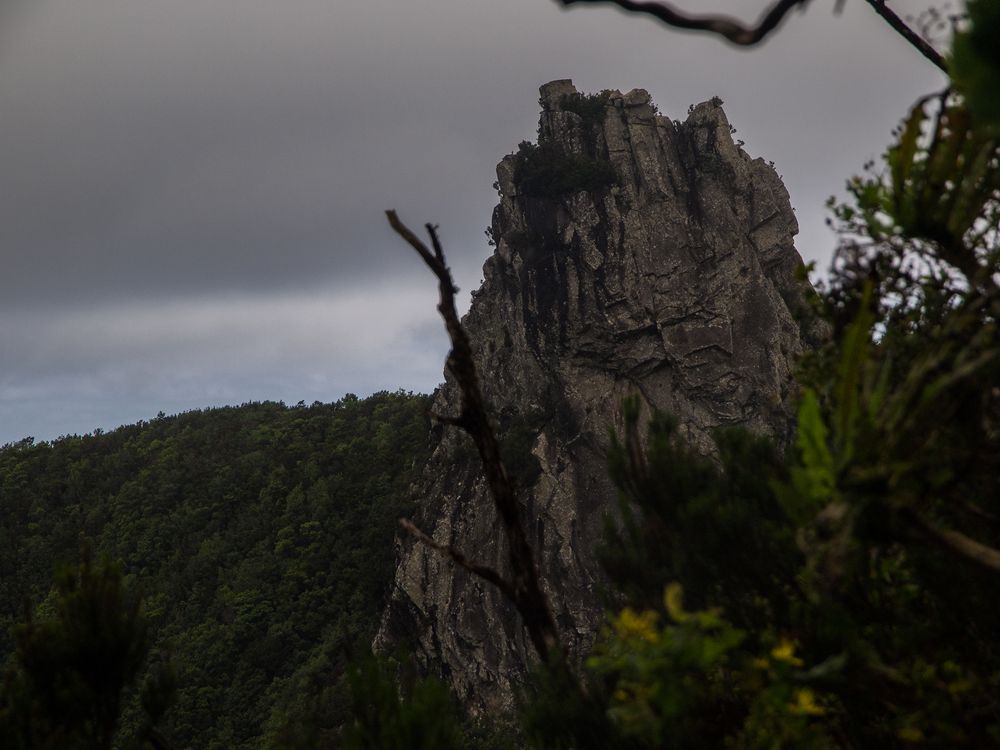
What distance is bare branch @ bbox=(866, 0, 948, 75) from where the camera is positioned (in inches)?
194

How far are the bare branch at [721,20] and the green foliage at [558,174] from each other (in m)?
34.1

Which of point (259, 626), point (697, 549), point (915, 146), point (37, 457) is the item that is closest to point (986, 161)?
point (915, 146)

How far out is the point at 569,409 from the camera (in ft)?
114

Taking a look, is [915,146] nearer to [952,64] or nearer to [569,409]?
[952,64]

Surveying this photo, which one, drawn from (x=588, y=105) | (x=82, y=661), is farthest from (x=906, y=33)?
(x=588, y=105)

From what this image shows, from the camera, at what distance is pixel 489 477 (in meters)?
5.24

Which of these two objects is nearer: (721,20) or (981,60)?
(981,60)

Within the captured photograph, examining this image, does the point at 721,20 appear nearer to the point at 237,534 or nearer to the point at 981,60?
the point at 981,60

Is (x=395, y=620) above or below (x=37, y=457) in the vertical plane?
below

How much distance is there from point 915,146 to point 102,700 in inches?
305

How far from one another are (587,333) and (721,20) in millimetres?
32068

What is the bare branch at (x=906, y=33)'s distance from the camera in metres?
4.93

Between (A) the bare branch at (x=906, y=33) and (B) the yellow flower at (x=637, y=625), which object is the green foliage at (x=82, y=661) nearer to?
(B) the yellow flower at (x=637, y=625)

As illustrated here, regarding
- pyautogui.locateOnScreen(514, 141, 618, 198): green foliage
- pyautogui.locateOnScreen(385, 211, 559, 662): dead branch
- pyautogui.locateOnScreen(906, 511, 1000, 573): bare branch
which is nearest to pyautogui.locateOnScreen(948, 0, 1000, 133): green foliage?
pyautogui.locateOnScreen(906, 511, 1000, 573): bare branch
